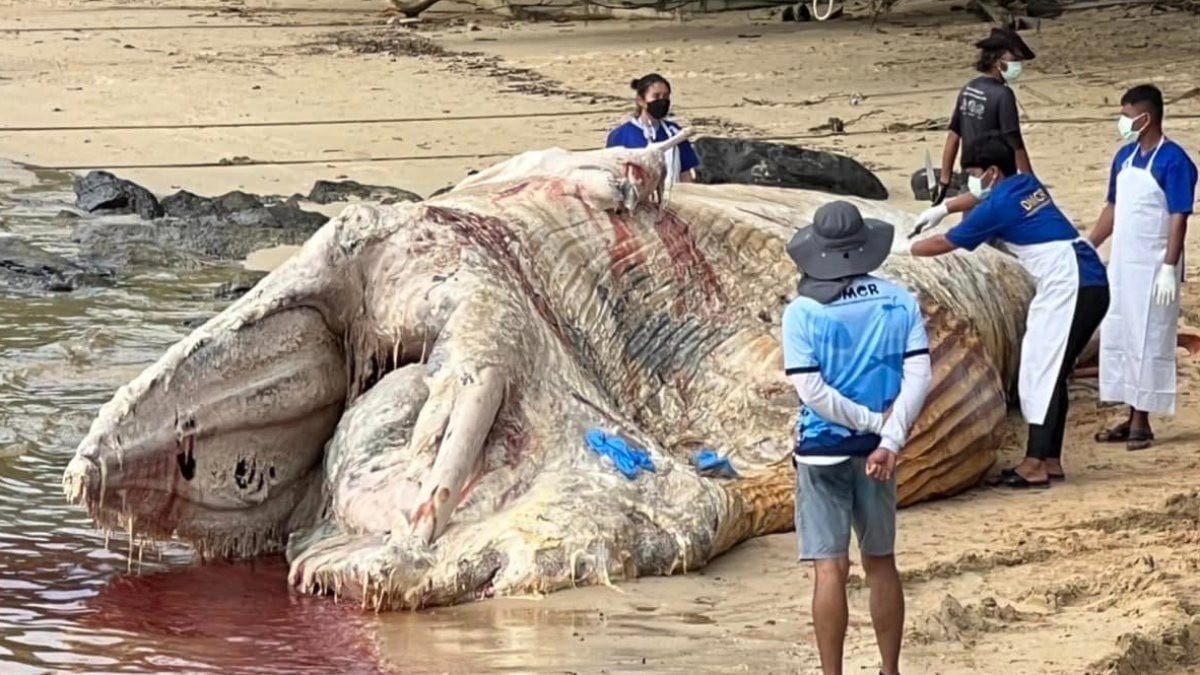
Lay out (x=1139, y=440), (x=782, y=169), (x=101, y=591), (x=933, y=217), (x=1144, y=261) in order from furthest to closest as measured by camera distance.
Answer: (x=782, y=169) < (x=1139, y=440) < (x=1144, y=261) < (x=933, y=217) < (x=101, y=591)

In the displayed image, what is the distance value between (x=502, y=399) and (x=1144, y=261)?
3.16 m

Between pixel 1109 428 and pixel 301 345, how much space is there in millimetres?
3987

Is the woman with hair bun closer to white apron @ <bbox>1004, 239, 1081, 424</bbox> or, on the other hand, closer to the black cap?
the black cap

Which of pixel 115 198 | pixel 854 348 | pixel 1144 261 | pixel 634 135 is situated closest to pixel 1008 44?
pixel 634 135

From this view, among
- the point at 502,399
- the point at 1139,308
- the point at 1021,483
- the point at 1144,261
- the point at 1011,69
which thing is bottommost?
the point at 1021,483

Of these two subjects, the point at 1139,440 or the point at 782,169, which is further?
the point at 782,169

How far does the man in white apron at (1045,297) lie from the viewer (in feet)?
27.8

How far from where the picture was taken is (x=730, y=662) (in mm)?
6312

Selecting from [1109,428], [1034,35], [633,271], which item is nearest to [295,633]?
[633,271]

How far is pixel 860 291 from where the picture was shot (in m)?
5.84

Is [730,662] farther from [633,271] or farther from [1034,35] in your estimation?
[1034,35]

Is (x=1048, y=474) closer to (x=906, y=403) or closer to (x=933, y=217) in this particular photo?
(x=933, y=217)

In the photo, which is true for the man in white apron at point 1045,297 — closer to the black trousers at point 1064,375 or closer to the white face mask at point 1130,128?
the black trousers at point 1064,375

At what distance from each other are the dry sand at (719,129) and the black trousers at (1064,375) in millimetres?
233
